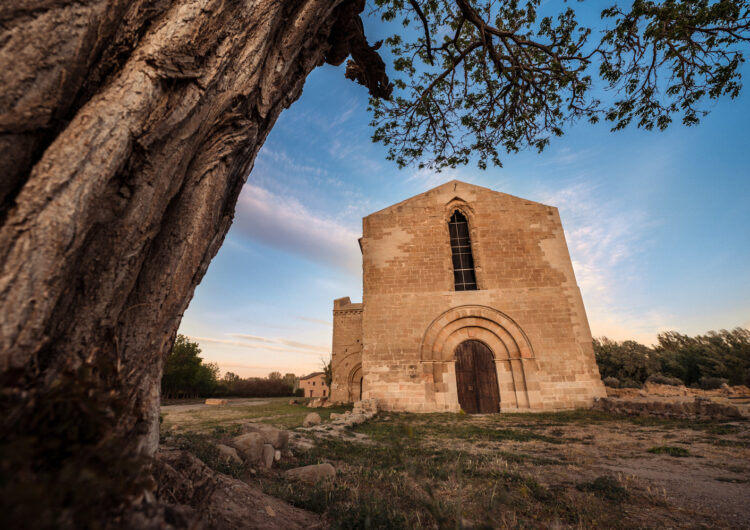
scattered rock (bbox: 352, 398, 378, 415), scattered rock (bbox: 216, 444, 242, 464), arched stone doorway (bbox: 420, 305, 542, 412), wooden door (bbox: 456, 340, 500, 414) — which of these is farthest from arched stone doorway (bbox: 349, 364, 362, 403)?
scattered rock (bbox: 216, 444, 242, 464)

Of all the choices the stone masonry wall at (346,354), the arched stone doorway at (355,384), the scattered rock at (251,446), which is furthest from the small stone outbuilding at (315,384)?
the scattered rock at (251,446)

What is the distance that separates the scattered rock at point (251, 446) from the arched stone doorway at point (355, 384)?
13.6 m

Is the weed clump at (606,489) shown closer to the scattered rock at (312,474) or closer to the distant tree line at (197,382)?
the scattered rock at (312,474)

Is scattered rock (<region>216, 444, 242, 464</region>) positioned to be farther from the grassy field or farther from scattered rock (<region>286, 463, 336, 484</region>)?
scattered rock (<region>286, 463, 336, 484</region>)

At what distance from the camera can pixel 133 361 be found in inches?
58.7

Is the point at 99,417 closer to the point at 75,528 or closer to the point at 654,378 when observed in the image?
the point at 75,528

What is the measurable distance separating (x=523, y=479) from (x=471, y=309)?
7.77 meters

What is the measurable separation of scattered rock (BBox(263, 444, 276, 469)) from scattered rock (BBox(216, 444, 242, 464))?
26 centimetres

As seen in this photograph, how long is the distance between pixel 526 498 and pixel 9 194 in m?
3.83

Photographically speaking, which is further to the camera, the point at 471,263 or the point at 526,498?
the point at 471,263

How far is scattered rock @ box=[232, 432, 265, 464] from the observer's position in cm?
319

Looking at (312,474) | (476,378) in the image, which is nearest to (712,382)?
(476,378)

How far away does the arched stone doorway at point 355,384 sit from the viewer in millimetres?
16219

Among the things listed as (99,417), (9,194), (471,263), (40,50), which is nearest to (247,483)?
(99,417)
